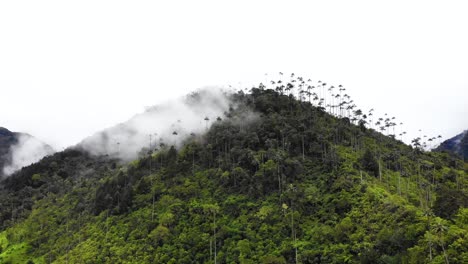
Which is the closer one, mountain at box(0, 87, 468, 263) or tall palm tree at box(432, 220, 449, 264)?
tall palm tree at box(432, 220, 449, 264)

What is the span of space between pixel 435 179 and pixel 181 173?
7367cm

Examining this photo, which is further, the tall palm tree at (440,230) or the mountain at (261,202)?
the mountain at (261,202)

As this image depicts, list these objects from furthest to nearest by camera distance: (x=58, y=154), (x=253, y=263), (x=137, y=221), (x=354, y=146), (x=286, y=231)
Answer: (x=58, y=154)
(x=354, y=146)
(x=137, y=221)
(x=286, y=231)
(x=253, y=263)

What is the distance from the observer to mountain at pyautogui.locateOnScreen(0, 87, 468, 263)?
81438 mm

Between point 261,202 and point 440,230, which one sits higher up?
point 261,202

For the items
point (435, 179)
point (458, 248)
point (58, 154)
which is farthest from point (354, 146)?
point (58, 154)

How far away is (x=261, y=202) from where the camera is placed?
109188mm

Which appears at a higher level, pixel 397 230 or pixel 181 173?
pixel 181 173

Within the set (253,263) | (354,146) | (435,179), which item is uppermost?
(354,146)

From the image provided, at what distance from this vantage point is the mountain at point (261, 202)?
81.4 metres

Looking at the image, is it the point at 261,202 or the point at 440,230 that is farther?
the point at 261,202

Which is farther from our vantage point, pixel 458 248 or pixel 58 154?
pixel 58 154

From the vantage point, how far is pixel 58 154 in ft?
652

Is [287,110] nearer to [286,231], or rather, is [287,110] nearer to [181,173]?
[181,173]
